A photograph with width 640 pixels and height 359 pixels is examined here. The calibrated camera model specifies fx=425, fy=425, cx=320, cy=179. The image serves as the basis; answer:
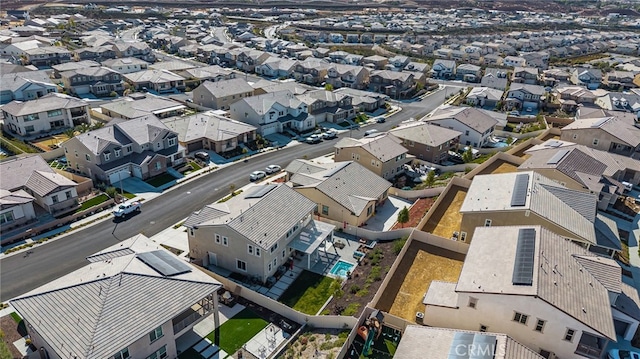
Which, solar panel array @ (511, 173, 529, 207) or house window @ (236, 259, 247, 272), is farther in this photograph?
solar panel array @ (511, 173, 529, 207)

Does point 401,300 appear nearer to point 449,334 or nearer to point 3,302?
point 449,334

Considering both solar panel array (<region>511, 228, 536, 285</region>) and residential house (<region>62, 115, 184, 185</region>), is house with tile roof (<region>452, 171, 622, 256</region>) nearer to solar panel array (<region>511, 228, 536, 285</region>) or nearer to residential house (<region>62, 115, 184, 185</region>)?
solar panel array (<region>511, 228, 536, 285</region>)

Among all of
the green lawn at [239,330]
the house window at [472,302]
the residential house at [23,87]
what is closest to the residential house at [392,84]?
the residential house at [23,87]

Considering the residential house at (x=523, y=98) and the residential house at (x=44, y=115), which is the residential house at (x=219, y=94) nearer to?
the residential house at (x=44, y=115)

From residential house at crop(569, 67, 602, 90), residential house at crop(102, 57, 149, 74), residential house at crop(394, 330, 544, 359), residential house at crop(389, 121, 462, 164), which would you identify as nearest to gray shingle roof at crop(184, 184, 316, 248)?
residential house at crop(394, 330, 544, 359)

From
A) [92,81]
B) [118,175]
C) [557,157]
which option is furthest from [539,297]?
[92,81]

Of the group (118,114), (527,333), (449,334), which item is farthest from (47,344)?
(118,114)
